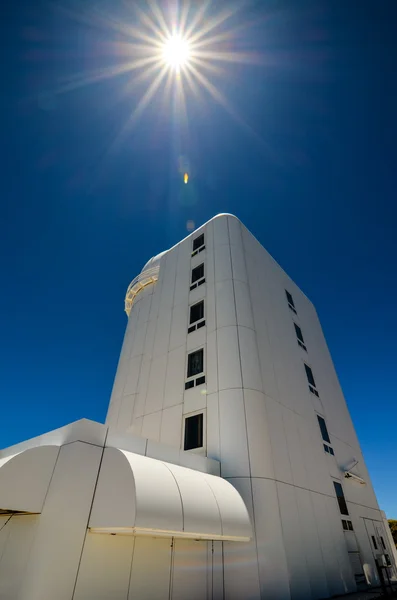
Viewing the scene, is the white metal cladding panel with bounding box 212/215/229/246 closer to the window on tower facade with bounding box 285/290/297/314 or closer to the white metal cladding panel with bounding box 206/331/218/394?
the white metal cladding panel with bounding box 206/331/218/394

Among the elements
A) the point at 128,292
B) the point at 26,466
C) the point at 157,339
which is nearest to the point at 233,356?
the point at 157,339

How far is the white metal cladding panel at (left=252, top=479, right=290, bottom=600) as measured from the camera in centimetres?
776

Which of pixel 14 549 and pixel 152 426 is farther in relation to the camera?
pixel 152 426

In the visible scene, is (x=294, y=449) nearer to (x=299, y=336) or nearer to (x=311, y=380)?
(x=311, y=380)

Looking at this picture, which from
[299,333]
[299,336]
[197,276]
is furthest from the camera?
[299,333]

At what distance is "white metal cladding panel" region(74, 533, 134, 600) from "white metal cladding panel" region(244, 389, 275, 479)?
436 cm

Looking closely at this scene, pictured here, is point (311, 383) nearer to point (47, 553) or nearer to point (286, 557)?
point (286, 557)

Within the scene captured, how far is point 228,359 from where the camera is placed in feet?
39.4

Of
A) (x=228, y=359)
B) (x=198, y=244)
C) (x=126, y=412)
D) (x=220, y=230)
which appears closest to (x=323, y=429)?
(x=228, y=359)

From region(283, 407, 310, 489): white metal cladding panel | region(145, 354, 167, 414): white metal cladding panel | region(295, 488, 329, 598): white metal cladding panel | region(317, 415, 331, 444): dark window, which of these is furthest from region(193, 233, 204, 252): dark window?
region(295, 488, 329, 598): white metal cladding panel

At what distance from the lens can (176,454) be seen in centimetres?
894

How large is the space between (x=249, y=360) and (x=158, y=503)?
22.2 feet

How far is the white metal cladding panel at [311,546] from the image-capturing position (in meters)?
9.27

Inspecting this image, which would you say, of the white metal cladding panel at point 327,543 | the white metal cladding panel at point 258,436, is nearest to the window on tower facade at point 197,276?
the white metal cladding panel at point 258,436
